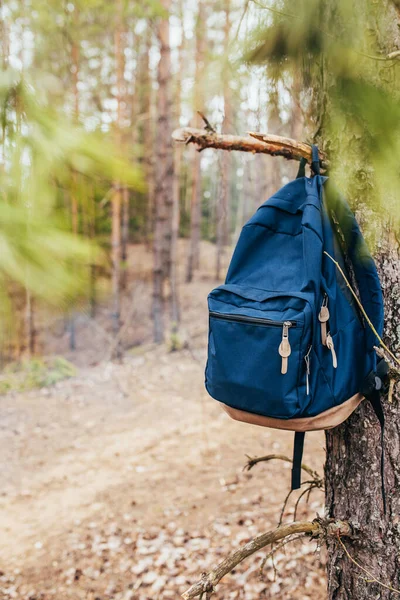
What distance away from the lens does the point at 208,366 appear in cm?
150

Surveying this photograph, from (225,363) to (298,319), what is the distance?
27cm

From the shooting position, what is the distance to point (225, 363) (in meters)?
1.40

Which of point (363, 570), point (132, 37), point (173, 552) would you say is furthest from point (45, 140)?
point (132, 37)

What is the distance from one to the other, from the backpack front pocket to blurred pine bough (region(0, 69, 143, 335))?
487mm

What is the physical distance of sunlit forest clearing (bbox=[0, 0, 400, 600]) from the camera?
1.08m

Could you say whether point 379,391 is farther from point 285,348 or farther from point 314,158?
point 314,158

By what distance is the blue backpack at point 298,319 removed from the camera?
1.30m

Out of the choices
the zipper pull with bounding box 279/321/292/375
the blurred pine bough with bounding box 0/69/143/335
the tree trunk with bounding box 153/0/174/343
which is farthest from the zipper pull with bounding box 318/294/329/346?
the tree trunk with bounding box 153/0/174/343

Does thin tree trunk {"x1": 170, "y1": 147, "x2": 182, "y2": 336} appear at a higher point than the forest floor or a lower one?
higher

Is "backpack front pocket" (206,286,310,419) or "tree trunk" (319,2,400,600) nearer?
"backpack front pocket" (206,286,310,419)

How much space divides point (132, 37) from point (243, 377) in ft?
47.3

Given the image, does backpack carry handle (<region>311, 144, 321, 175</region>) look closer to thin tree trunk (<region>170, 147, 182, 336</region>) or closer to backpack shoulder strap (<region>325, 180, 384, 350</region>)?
backpack shoulder strap (<region>325, 180, 384, 350</region>)

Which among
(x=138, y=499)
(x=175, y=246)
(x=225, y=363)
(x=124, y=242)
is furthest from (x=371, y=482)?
(x=124, y=242)

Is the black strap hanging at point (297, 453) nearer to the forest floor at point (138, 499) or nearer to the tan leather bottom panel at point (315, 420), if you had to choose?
the tan leather bottom panel at point (315, 420)
